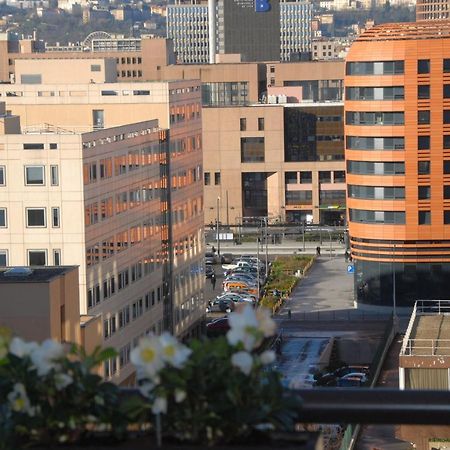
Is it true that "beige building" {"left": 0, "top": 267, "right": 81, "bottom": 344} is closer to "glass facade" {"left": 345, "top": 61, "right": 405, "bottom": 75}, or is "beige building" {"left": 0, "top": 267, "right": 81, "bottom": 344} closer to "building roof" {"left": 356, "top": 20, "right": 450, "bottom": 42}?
"glass facade" {"left": 345, "top": 61, "right": 405, "bottom": 75}

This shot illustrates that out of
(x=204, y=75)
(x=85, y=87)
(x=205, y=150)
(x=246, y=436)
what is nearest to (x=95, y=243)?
(x=85, y=87)

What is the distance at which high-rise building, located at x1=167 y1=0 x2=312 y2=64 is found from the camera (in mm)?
108875

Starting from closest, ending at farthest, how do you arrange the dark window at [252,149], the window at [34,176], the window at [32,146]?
1. the window at [32,146]
2. the window at [34,176]
3. the dark window at [252,149]

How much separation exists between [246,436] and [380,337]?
2826 centimetres

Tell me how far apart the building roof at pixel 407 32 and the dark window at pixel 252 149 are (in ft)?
74.7

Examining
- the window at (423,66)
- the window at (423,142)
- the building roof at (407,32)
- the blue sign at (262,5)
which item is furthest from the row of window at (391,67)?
the blue sign at (262,5)

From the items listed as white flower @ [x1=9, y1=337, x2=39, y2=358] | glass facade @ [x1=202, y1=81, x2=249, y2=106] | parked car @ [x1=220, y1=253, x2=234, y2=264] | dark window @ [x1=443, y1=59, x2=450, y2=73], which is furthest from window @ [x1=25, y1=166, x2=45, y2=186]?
glass facade @ [x1=202, y1=81, x2=249, y2=106]

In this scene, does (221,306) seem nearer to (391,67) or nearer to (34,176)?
(391,67)

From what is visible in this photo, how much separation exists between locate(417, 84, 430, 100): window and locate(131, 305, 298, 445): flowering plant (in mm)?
31626

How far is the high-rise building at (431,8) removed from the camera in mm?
143500

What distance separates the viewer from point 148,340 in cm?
300

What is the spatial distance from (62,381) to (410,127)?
31761 millimetres

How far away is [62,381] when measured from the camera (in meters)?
3.03

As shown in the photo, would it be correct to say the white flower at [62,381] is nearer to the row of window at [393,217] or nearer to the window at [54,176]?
the window at [54,176]
